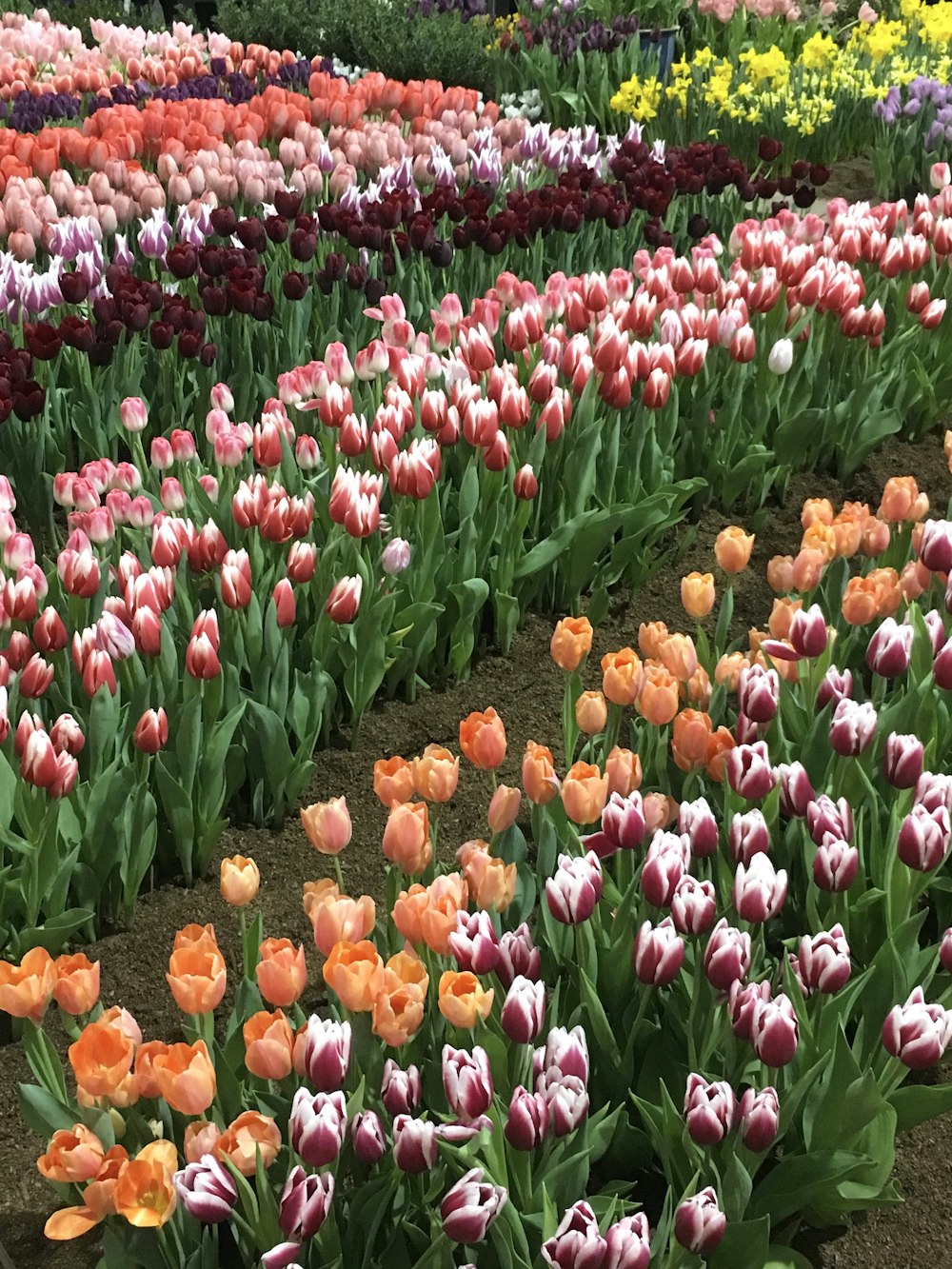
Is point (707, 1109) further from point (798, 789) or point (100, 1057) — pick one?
point (100, 1057)

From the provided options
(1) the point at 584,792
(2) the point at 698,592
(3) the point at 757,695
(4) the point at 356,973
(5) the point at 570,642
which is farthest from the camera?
(2) the point at 698,592

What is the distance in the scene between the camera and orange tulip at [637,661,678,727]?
2182 millimetres

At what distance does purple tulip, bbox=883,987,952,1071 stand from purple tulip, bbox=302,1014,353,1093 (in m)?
0.66

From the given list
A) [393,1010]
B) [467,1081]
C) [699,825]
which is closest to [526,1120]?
[467,1081]

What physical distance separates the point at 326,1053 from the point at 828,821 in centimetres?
78

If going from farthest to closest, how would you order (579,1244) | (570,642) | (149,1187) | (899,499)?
(899,499), (570,642), (149,1187), (579,1244)

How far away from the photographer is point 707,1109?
58.3 inches

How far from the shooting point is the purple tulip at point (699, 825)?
6.00 ft

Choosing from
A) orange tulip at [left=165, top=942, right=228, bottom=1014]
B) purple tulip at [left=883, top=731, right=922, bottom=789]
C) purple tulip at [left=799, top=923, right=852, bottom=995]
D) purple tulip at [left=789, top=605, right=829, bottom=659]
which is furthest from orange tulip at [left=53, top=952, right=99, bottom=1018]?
purple tulip at [left=789, top=605, right=829, bottom=659]

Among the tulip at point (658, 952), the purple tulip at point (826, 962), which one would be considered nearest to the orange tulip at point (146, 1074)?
the tulip at point (658, 952)

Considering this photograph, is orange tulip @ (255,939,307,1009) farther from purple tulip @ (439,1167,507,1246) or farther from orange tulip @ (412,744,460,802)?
orange tulip @ (412,744,460,802)

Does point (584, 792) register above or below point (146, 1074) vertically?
above

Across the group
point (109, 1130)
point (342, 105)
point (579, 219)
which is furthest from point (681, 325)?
point (342, 105)

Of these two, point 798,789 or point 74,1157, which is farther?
point 798,789
